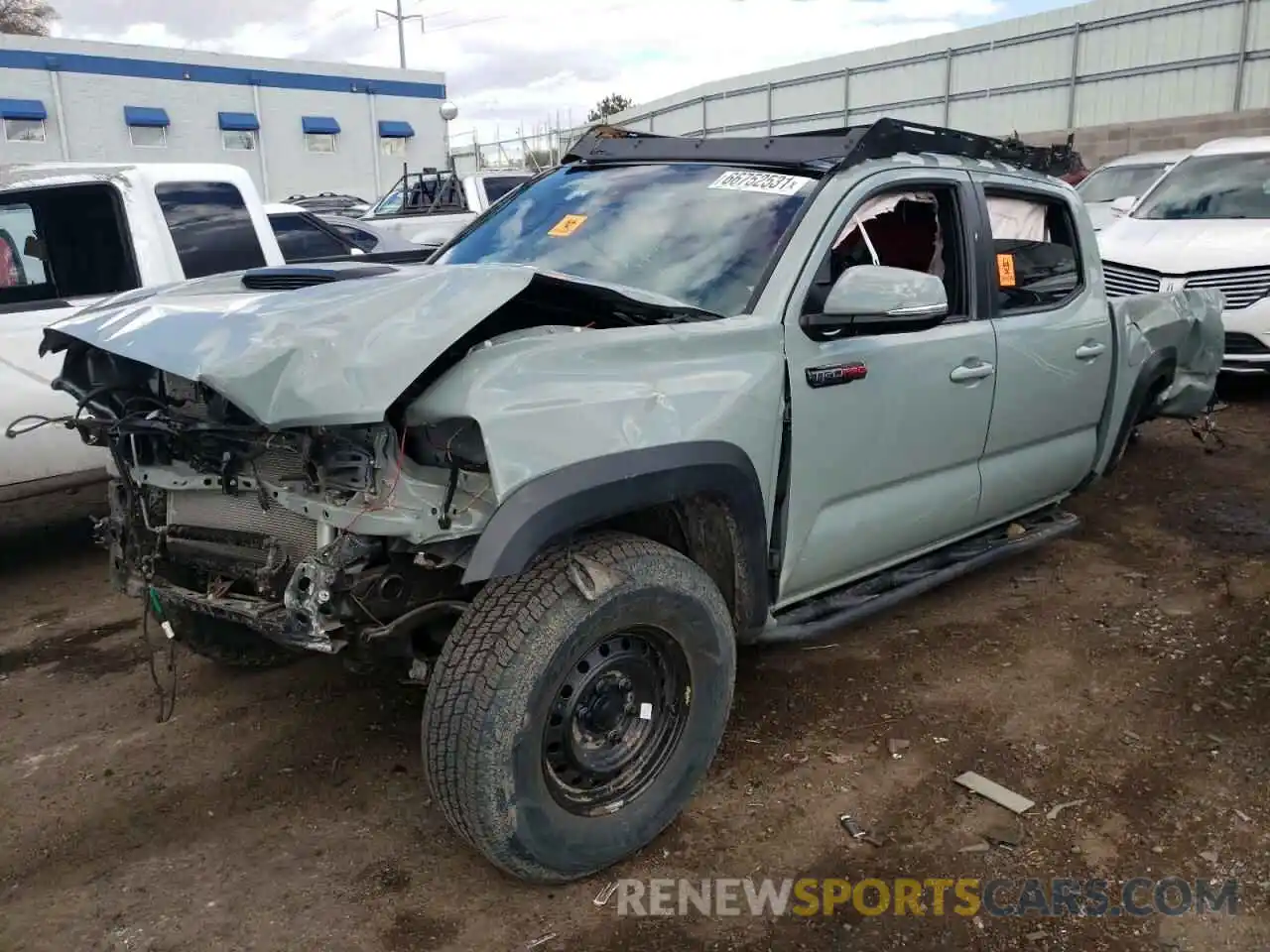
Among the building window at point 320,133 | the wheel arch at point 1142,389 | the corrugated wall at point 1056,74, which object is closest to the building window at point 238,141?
the building window at point 320,133

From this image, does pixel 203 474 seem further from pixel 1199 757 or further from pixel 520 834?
pixel 1199 757

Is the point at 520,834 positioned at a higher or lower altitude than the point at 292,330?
lower

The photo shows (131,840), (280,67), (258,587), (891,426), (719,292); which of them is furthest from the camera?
(280,67)

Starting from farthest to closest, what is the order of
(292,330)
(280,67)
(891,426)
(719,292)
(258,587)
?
(280,67)
(891,426)
(719,292)
(258,587)
(292,330)

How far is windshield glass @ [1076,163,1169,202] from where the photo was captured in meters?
12.7

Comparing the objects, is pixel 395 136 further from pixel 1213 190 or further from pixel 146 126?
pixel 1213 190

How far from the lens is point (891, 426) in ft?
11.7

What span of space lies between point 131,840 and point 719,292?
2.39 metres

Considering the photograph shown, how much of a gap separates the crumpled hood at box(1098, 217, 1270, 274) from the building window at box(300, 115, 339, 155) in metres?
28.9

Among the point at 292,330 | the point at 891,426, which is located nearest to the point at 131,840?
the point at 292,330

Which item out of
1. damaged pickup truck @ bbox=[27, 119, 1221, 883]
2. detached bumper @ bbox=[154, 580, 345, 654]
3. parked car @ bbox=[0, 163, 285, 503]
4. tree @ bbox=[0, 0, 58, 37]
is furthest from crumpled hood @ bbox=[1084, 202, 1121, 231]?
tree @ bbox=[0, 0, 58, 37]

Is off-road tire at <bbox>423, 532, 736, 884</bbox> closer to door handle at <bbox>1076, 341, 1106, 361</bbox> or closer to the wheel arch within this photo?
door handle at <bbox>1076, 341, 1106, 361</bbox>

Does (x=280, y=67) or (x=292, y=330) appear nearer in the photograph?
(x=292, y=330)

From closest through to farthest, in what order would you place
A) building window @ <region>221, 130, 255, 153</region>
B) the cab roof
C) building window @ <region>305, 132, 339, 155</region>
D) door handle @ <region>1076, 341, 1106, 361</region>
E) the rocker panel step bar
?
1. the rocker panel step bar
2. door handle @ <region>1076, 341, 1106, 361</region>
3. the cab roof
4. building window @ <region>221, 130, 255, 153</region>
5. building window @ <region>305, 132, 339, 155</region>
